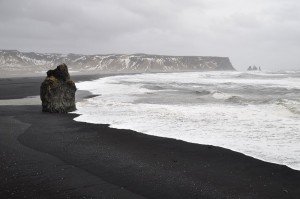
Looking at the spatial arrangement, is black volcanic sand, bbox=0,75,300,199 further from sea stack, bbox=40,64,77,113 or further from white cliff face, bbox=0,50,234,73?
white cliff face, bbox=0,50,234,73

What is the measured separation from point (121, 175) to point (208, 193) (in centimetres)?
226

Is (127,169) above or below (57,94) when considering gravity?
below

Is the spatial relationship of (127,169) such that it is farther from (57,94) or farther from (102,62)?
(102,62)

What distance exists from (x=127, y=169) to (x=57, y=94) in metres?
11.6

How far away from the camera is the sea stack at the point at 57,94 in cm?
1930

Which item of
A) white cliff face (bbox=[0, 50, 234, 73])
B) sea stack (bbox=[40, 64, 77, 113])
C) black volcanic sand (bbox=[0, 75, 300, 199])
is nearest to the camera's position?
black volcanic sand (bbox=[0, 75, 300, 199])

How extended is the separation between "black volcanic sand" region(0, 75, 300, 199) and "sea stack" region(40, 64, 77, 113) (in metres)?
6.19

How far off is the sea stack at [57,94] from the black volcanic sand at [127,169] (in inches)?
244

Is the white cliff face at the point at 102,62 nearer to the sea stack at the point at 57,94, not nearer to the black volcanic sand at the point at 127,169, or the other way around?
the sea stack at the point at 57,94

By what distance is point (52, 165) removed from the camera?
9.27 m

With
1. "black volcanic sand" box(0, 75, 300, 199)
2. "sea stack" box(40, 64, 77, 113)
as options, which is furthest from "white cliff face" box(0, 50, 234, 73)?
"black volcanic sand" box(0, 75, 300, 199)

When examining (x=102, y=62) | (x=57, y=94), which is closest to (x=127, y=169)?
(x=57, y=94)

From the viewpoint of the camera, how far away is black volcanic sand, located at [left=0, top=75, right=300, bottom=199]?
759 centimetres

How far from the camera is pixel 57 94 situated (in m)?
19.5
